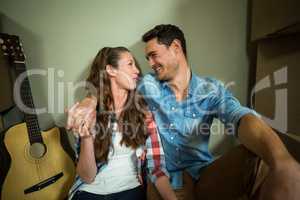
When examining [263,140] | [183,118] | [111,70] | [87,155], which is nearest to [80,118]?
[87,155]

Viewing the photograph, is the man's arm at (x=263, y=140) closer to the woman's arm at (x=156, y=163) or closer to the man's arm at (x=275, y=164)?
the man's arm at (x=275, y=164)

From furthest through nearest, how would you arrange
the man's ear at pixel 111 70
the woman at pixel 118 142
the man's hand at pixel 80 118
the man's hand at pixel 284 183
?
the man's ear at pixel 111 70 → the woman at pixel 118 142 → the man's hand at pixel 80 118 → the man's hand at pixel 284 183

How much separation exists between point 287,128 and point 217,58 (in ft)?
1.73

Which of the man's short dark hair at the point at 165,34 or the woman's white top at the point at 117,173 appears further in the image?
the man's short dark hair at the point at 165,34

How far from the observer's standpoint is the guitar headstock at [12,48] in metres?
1.21

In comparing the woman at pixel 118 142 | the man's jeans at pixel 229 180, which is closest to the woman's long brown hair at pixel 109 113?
the woman at pixel 118 142

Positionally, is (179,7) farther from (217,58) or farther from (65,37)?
(65,37)

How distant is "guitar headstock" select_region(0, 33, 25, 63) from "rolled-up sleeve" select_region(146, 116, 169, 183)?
0.76 meters

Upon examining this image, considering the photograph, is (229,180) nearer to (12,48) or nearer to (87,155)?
(87,155)

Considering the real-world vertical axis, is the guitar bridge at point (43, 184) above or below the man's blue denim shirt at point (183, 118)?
below

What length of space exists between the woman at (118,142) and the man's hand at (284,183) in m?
0.50

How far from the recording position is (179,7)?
4.51ft

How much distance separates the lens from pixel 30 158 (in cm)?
122

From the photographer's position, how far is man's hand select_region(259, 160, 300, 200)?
0.56 m
